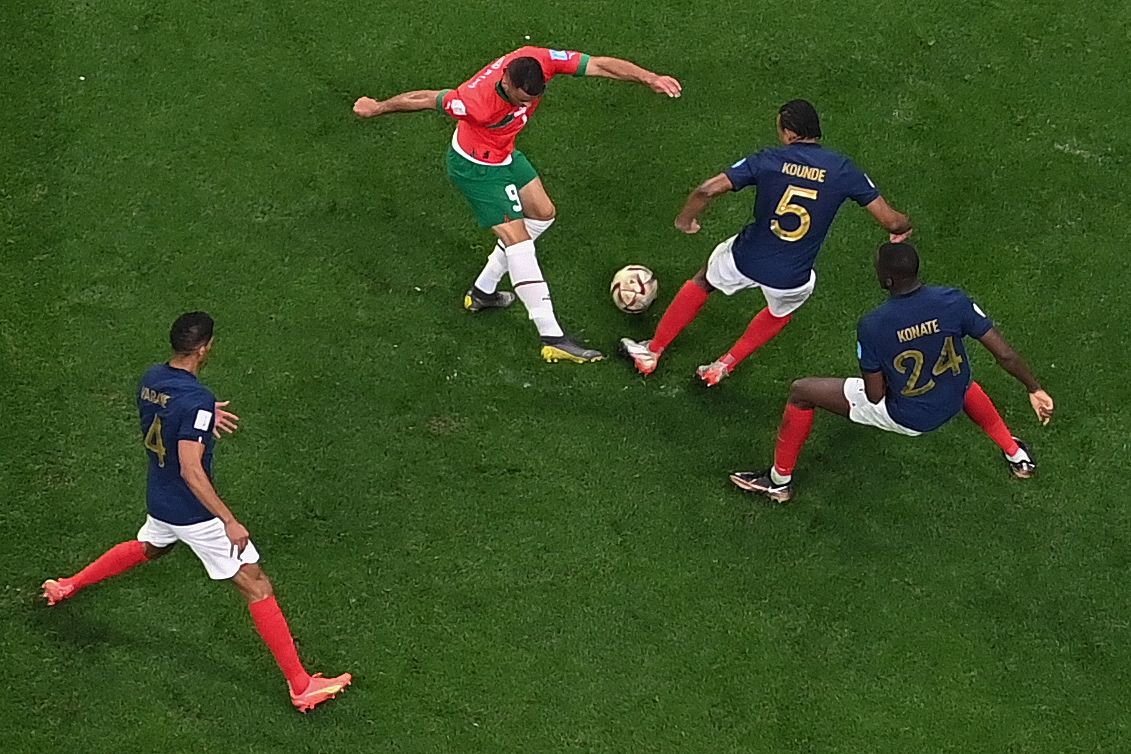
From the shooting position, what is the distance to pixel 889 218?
6426 millimetres

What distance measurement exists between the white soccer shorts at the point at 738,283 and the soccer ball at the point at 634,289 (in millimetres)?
688

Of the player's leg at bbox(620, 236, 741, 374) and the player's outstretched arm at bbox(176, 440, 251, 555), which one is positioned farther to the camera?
the player's leg at bbox(620, 236, 741, 374)

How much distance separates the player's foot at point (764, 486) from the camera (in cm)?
687

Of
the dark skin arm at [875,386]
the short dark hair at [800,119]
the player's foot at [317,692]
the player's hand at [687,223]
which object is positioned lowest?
the player's foot at [317,692]

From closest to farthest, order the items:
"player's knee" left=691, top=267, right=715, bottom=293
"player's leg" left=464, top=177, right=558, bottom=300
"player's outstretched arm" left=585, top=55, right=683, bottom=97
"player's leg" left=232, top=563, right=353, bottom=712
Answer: "player's leg" left=232, top=563, right=353, bottom=712, "player's knee" left=691, top=267, right=715, bottom=293, "player's outstretched arm" left=585, top=55, right=683, bottom=97, "player's leg" left=464, top=177, right=558, bottom=300

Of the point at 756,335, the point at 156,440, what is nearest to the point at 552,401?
the point at 756,335

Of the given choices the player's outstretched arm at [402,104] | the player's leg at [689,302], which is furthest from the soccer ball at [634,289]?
the player's outstretched arm at [402,104]

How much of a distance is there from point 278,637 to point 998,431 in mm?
3926

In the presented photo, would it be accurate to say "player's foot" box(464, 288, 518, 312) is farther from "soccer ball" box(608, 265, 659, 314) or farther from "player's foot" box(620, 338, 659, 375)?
"player's foot" box(620, 338, 659, 375)

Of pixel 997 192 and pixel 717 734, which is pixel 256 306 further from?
pixel 997 192

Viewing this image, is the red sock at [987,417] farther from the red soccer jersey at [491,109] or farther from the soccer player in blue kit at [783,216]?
the red soccer jersey at [491,109]

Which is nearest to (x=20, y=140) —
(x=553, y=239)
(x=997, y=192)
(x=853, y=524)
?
(x=553, y=239)

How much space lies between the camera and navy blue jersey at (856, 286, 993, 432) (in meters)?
5.73

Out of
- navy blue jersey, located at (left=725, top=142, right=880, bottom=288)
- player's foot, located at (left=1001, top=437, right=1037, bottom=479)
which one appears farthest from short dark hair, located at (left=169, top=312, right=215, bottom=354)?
player's foot, located at (left=1001, top=437, right=1037, bottom=479)
